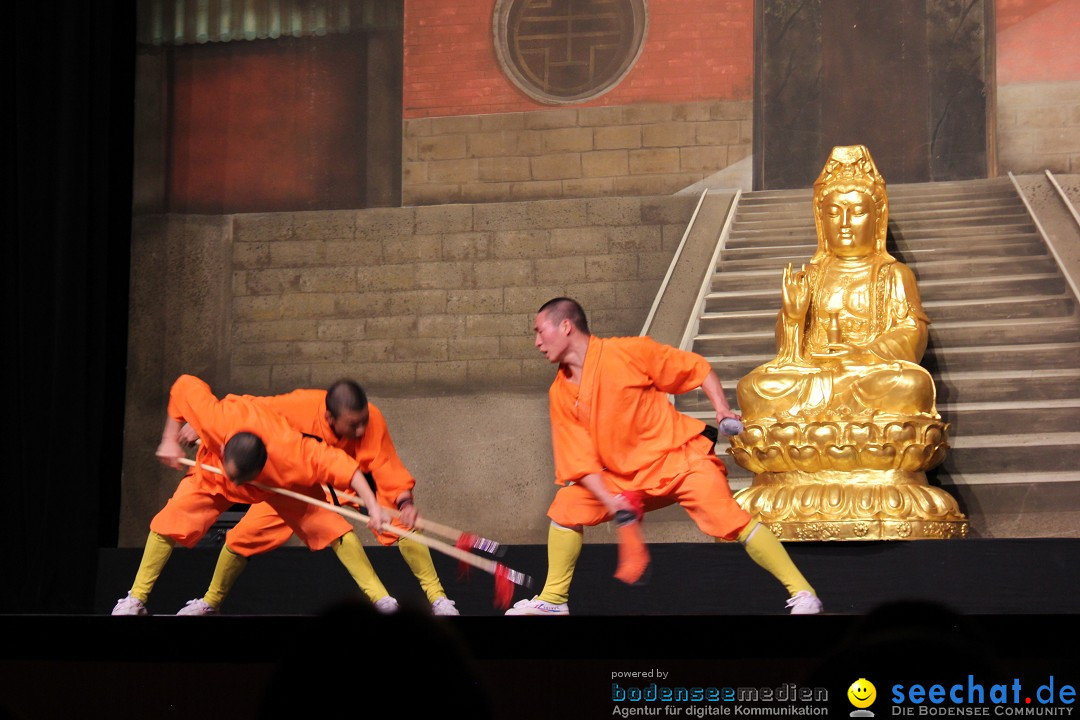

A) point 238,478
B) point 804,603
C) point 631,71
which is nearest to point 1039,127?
point 631,71

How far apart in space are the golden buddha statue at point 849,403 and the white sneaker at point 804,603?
582 millimetres

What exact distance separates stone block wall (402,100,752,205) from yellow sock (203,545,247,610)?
1.77m

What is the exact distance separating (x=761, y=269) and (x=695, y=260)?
26 centimetres

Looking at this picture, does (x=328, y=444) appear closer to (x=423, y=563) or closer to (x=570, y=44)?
(x=423, y=563)

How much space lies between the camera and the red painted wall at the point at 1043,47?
495 cm

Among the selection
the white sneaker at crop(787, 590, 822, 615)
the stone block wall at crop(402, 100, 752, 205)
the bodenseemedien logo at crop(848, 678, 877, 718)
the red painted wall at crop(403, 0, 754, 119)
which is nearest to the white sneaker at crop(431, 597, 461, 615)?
the white sneaker at crop(787, 590, 822, 615)

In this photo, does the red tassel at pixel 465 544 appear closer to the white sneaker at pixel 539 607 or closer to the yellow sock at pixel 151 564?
the white sneaker at pixel 539 607

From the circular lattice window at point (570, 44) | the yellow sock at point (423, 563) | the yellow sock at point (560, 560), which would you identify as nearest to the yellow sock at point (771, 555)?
the yellow sock at point (560, 560)

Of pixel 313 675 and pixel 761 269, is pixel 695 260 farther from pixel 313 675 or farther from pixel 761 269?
pixel 313 675

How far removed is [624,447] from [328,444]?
1.01m

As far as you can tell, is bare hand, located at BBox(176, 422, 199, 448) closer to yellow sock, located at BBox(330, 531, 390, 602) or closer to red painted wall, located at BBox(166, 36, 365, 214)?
yellow sock, located at BBox(330, 531, 390, 602)

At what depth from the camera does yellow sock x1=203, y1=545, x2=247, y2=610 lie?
4.25m

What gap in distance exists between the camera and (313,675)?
1200 mm

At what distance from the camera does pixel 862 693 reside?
1.65 m
